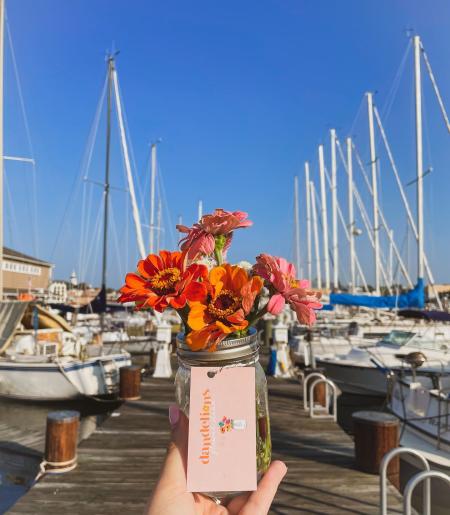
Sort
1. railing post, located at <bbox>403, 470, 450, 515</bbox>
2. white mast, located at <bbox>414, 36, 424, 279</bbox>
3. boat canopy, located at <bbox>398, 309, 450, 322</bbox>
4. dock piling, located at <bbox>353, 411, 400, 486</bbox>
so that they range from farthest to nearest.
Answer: white mast, located at <bbox>414, 36, 424, 279</bbox> < boat canopy, located at <bbox>398, 309, 450, 322</bbox> < dock piling, located at <bbox>353, 411, 400, 486</bbox> < railing post, located at <bbox>403, 470, 450, 515</bbox>

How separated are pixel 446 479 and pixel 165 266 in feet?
10.5

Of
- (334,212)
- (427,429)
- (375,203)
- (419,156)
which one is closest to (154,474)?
(427,429)

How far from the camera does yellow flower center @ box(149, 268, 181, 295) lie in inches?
56.4

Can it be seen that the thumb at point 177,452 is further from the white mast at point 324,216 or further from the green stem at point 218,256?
the white mast at point 324,216

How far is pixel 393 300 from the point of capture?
18031 mm

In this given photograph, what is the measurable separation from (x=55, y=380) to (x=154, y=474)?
860 cm

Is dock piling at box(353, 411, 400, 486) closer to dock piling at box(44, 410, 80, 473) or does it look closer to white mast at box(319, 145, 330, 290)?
dock piling at box(44, 410, 80, 473)

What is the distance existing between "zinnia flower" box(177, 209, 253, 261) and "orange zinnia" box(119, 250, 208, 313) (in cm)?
6

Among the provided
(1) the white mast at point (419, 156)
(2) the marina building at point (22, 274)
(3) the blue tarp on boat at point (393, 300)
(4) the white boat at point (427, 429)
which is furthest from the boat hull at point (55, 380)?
(2) the marina building at point (22, 274)

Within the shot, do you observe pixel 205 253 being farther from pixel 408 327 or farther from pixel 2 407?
pixel 408 327

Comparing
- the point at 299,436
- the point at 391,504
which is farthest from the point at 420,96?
the point at 391,504

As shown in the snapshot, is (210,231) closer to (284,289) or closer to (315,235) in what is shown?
(284,289)

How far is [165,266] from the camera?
149 centimetres

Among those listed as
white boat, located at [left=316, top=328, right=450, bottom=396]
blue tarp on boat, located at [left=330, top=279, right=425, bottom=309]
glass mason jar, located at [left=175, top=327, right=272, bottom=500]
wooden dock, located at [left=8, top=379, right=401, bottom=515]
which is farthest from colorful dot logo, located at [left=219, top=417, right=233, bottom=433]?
blue tarp on boat, located at [left=330, top=279, right=425, bottom=309]
